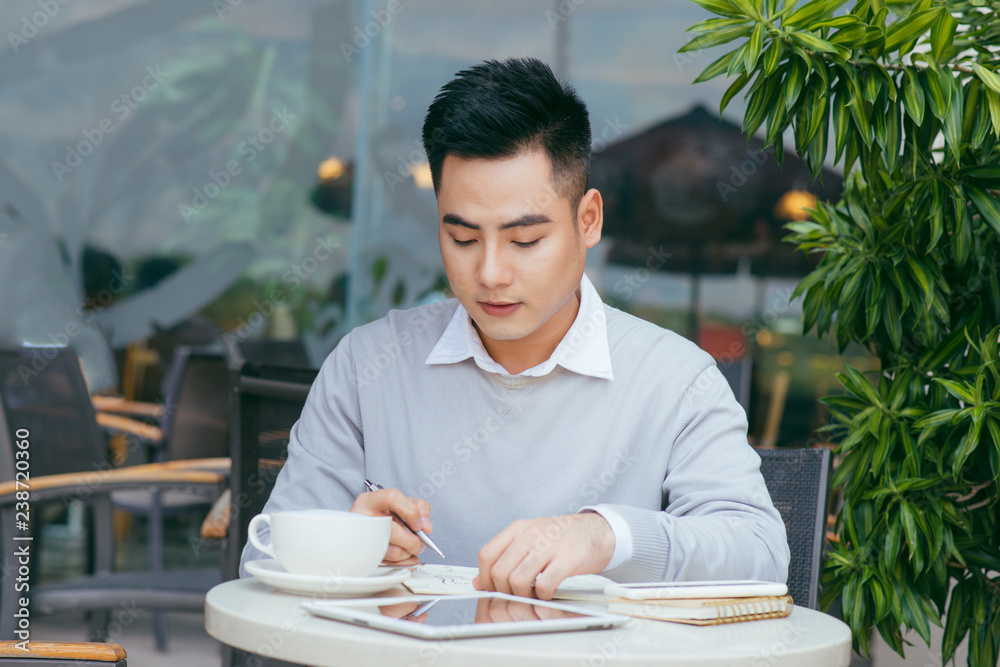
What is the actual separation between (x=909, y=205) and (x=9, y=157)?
5553mm

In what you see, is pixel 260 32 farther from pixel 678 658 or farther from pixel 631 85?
pixel 678 658

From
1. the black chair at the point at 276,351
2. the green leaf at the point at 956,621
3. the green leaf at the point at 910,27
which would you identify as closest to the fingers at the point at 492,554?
the green leaf at the point at 910,27

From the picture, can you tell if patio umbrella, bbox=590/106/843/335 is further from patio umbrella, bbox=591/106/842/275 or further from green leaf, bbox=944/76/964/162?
green leaf, bbox=944/76/964/162

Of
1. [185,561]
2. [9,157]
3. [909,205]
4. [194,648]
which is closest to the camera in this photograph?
[909,205]

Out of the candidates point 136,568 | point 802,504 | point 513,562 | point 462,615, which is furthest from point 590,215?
point 136,568

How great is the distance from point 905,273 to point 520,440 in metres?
0.93

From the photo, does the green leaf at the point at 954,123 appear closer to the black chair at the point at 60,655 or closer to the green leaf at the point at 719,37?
the green leaf at the point at 719,37

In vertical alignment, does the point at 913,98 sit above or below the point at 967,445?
above

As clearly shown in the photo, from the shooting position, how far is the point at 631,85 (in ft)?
21.2

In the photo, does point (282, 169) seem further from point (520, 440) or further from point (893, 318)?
point (520, 440)

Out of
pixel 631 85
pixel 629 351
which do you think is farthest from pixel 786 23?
pixel 631 85

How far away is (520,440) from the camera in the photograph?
1.55 m

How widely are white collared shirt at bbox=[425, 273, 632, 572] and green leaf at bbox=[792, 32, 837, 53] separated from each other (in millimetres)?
566

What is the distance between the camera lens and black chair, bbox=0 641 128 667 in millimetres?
1123
